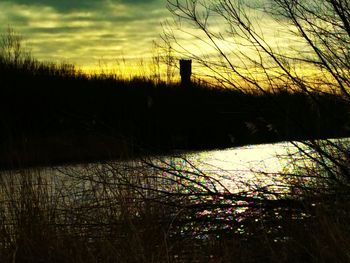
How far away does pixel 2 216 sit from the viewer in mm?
3895

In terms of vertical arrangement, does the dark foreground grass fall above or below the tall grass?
above

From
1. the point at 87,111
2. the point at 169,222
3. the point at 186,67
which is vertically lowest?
the point at 169,222

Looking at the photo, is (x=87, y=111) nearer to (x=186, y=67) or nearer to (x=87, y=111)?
(x=87, y=111)

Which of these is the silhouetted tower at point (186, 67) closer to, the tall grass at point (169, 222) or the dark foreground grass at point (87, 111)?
the tall grass at point (169, 222)

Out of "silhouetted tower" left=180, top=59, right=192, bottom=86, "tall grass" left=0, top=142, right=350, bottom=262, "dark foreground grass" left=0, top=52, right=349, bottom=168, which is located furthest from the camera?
"dark foreground grass" left=0, top=52, right=349, bottom=168

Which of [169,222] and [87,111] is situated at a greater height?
[87,111]

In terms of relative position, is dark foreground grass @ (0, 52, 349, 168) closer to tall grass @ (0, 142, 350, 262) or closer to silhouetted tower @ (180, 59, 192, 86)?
tall grass @ (0, 142, 350, 262)

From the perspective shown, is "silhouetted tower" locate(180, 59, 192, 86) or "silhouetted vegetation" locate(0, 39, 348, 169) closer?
"silhouetted tower" locate(180, 59, 192, 86)

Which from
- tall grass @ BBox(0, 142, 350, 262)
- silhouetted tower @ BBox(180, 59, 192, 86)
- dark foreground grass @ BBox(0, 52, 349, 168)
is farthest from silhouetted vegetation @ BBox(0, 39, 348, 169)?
silhouetted tower @ BBox(180, 59, 192, 86)

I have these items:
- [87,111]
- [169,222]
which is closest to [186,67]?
[169,222]

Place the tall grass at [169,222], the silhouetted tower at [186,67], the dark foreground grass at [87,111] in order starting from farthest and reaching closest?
1. the dark foreground grass at [87,111]
2. the silhouetted tower at [186,67]
3. the tall grass at [169,222]

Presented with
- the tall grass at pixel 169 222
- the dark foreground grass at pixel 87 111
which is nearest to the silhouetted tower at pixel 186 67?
the tall grass at pixel 169 222

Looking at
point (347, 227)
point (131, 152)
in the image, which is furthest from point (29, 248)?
point (347, 227)

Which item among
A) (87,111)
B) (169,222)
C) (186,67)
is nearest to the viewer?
(169,222)
